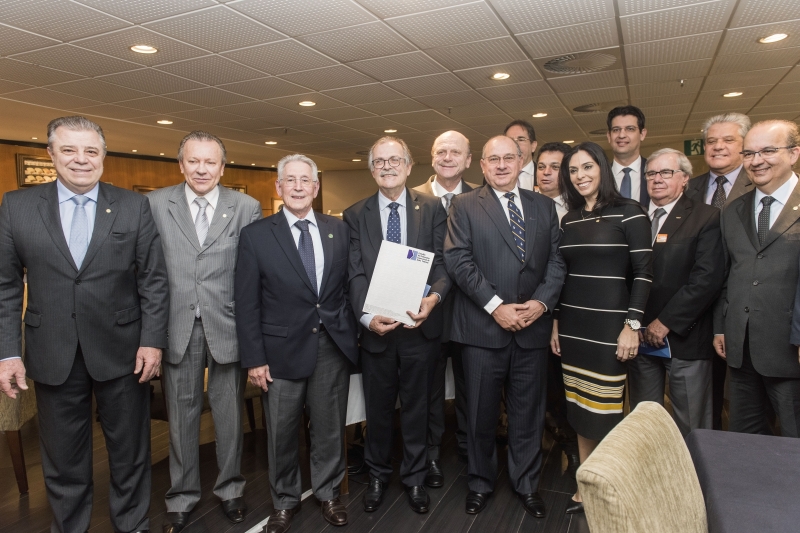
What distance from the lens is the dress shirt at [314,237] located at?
2637 millimetres

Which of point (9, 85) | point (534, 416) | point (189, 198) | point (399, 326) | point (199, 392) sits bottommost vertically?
point (534, 416)

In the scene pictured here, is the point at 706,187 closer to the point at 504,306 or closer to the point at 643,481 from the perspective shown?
the point at 504,306

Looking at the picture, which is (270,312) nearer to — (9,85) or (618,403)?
A: (618,403)

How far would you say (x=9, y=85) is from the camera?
5.73 metres

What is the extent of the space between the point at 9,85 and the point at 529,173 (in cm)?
565

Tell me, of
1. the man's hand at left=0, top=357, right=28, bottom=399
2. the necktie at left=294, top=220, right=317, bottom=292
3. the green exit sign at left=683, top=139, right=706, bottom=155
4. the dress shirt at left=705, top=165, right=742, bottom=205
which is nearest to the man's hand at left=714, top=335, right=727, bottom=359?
the dress shirt at left=705, top=165, right=742, bottom=205

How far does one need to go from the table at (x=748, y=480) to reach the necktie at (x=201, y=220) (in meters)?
2.22

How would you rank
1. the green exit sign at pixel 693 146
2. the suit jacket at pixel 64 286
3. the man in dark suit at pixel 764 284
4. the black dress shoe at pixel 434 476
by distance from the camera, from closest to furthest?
1. the suit jacket at pixel 64 286
2. the man in dark suit at pixel 764 284
3. the black dress shoe at pixel 434 476
4. the green exit sign at pixel 693 146

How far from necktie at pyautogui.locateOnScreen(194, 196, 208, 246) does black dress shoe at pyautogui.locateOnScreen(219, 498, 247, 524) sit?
4.49ft

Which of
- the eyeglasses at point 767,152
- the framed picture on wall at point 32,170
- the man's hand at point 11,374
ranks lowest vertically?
the man's hand at point 11,374

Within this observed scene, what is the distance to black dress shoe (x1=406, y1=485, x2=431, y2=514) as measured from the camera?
Result: 275 centimetres

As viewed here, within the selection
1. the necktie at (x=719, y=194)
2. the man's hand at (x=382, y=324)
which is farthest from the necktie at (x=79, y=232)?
the necktie at (x=719, y=194)

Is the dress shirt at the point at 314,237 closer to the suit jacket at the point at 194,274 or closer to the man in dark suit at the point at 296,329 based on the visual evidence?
the man in dark suit at the point at 296,329

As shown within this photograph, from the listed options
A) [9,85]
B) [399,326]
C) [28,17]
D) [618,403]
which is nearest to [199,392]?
[399,326]
